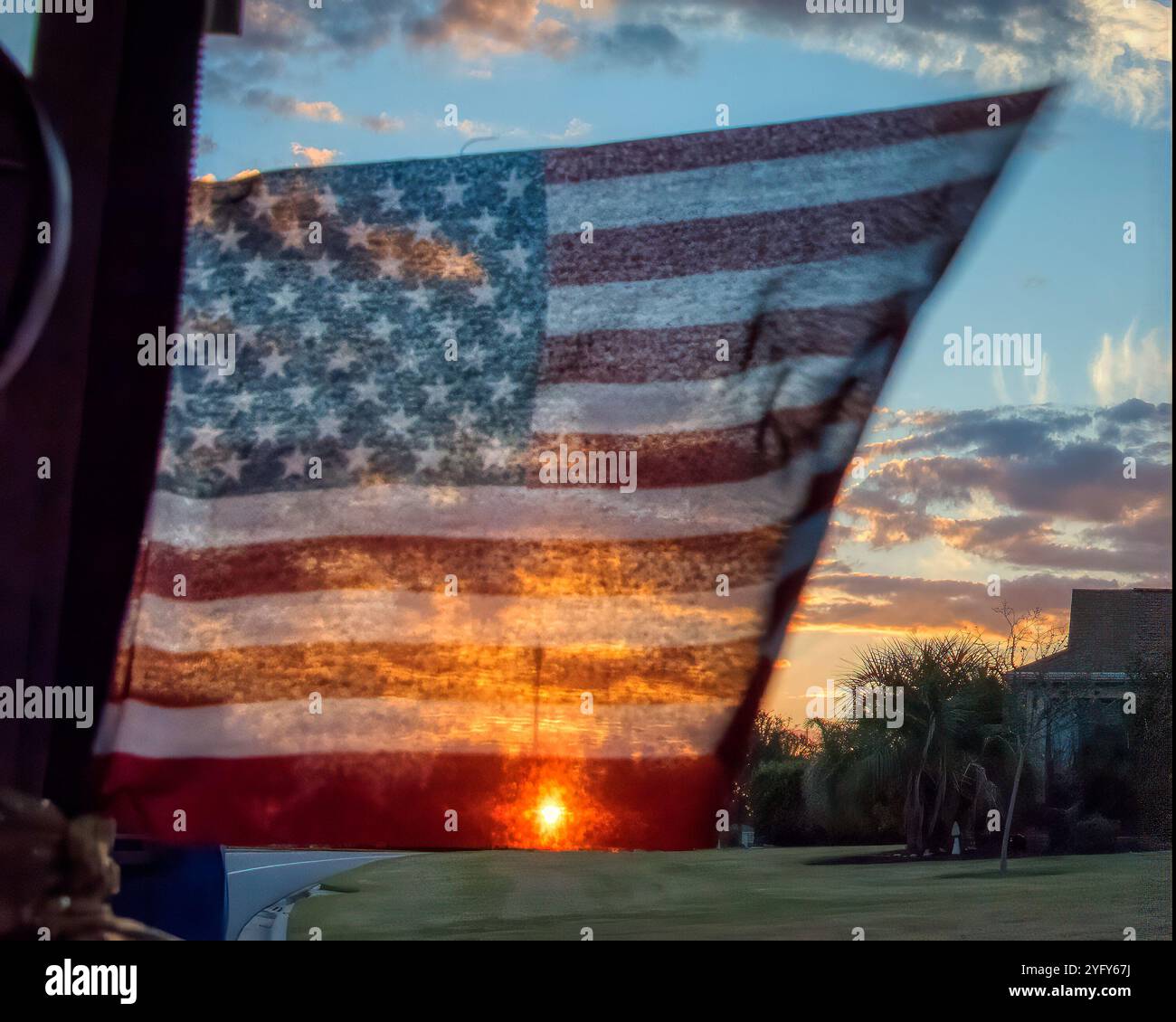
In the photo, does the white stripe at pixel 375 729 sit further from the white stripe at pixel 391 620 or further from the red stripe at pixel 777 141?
the red stripe at pixel 777 141

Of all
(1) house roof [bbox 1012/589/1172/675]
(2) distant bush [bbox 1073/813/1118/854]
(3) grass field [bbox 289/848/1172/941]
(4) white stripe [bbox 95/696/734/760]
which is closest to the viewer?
(4) white stripe [bbox 95/696/734/760]

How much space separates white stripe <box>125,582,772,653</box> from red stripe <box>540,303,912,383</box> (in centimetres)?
61

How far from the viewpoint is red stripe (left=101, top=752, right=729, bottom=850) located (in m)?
3.12

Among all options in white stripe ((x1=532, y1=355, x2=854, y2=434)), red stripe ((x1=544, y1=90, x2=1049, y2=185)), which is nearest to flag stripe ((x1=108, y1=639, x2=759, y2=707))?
white stripe ((x1=532, y1=355, x2=854, y2=434))

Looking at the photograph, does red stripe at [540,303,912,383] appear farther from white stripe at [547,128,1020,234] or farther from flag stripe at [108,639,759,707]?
flag stripe at [108,639,759,707]

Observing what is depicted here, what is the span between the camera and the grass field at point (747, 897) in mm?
4566

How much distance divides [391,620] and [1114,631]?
5.61 meters

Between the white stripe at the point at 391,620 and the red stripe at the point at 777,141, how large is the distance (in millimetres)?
1169

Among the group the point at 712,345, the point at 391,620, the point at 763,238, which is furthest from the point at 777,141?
the point at 391,620

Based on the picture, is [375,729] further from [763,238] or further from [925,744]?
[925,744]

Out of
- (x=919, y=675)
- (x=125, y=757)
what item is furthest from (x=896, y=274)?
(x=919, y=675)

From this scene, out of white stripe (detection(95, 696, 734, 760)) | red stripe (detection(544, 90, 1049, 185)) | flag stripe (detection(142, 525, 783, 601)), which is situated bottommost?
white stripe (detection(95, 696, 734, 760))
